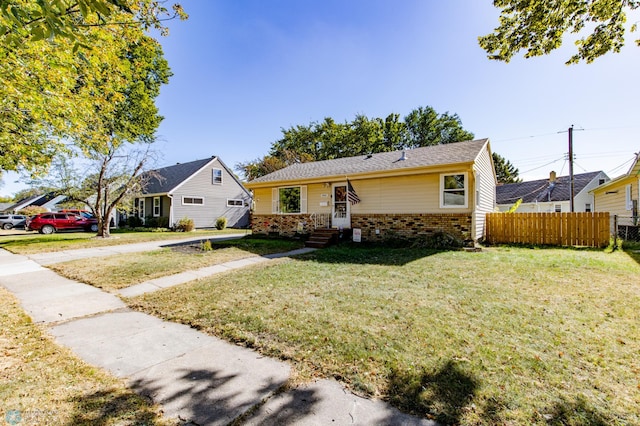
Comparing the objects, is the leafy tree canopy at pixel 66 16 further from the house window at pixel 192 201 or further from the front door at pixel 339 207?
the house window at pixel 192 201

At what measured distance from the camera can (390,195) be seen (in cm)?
1191

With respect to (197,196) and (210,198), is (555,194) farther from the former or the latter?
(197,196)

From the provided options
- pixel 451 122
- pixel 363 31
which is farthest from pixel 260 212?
pixel 451 122

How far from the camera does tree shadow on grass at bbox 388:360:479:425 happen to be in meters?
2.10

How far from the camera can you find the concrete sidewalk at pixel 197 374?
210 cm

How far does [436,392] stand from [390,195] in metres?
10.1

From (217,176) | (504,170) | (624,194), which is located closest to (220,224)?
(217,176)

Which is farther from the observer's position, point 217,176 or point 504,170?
point 504,170

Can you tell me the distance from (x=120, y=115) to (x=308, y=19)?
49.8 feet

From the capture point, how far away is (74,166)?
16.5 metres

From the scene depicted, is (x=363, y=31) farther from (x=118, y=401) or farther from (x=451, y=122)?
(x=451, y=122)

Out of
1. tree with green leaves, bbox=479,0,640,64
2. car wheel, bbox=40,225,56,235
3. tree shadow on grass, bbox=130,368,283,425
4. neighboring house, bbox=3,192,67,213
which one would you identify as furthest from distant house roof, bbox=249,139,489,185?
neighboring house, bbox=3,192,67,213

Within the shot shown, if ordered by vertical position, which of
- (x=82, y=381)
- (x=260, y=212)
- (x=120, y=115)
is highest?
(x=120, y=115)

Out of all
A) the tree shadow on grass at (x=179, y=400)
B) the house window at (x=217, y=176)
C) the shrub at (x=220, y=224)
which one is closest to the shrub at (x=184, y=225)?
the shrub at (x=220, y=224)
